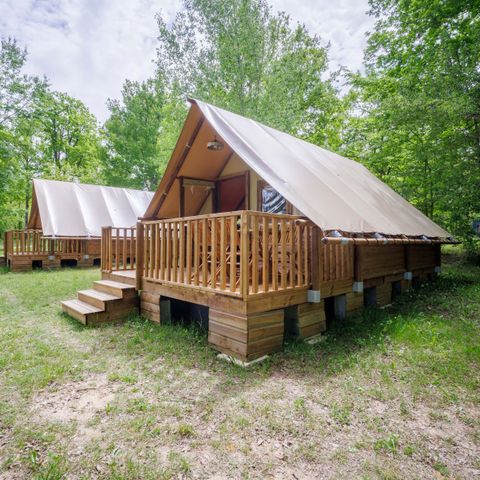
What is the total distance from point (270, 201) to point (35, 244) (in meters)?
9.86

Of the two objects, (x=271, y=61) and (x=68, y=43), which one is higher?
(x=271, y=61)

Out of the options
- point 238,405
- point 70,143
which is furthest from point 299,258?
point 70,143

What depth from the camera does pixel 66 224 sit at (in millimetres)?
12234

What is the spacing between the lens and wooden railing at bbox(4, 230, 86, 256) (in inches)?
446

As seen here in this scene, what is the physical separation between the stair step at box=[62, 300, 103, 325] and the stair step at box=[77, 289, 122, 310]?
0.20 ft

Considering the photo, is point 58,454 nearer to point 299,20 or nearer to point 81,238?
point 81,238

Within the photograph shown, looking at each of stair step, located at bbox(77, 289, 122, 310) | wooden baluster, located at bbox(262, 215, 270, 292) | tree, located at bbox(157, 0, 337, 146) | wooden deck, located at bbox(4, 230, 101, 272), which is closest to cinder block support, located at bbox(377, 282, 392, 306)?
wooden baluster, located at bbox(262, 215, 270, 292)

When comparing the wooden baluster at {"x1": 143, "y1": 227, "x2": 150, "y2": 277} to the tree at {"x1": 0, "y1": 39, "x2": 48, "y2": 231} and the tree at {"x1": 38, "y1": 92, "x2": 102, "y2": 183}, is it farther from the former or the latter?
the tree at {"x1": 38, "y1": 92, "x2": 102, "y2": 183}

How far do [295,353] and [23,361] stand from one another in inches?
124

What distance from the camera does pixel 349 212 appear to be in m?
4.50

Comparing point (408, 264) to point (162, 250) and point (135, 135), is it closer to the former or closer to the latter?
point (162, 250)

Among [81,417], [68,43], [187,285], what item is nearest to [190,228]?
[187,285]

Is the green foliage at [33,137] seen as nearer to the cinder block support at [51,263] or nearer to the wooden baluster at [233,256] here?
the cinder block support at [51,263]

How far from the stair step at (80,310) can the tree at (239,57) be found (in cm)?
1148
